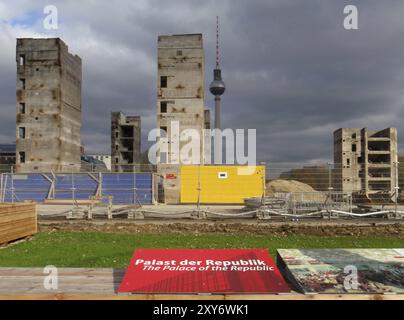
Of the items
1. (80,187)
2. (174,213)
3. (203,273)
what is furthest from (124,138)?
(203,273)

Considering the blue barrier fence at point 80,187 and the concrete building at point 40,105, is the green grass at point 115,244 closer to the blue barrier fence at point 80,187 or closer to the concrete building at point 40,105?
the blue barrier fence at point 80,187

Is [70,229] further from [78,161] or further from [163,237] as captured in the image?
[78,161]

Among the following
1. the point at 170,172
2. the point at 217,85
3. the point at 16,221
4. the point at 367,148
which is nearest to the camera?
the point at 16,221

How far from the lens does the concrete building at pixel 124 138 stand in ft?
271

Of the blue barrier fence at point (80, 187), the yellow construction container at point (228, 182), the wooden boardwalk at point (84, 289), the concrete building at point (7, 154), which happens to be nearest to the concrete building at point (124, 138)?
the concrete building at point (7, 154)

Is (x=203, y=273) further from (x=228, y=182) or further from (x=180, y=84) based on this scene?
(x=180, y=84)

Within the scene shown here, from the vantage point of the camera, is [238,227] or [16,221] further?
[238,227]

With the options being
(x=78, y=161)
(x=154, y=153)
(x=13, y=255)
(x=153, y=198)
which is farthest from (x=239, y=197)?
(x=78, y=161)

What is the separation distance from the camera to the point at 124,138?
276 ft

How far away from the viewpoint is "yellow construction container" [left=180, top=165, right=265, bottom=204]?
30.0m

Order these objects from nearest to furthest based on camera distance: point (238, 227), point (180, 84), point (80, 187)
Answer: point (238, 227) < point (80, 187) < point (180, 84)

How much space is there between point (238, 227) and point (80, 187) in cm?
1774

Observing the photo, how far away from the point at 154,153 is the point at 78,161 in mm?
16108

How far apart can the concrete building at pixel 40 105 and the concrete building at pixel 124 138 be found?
1344 inches
